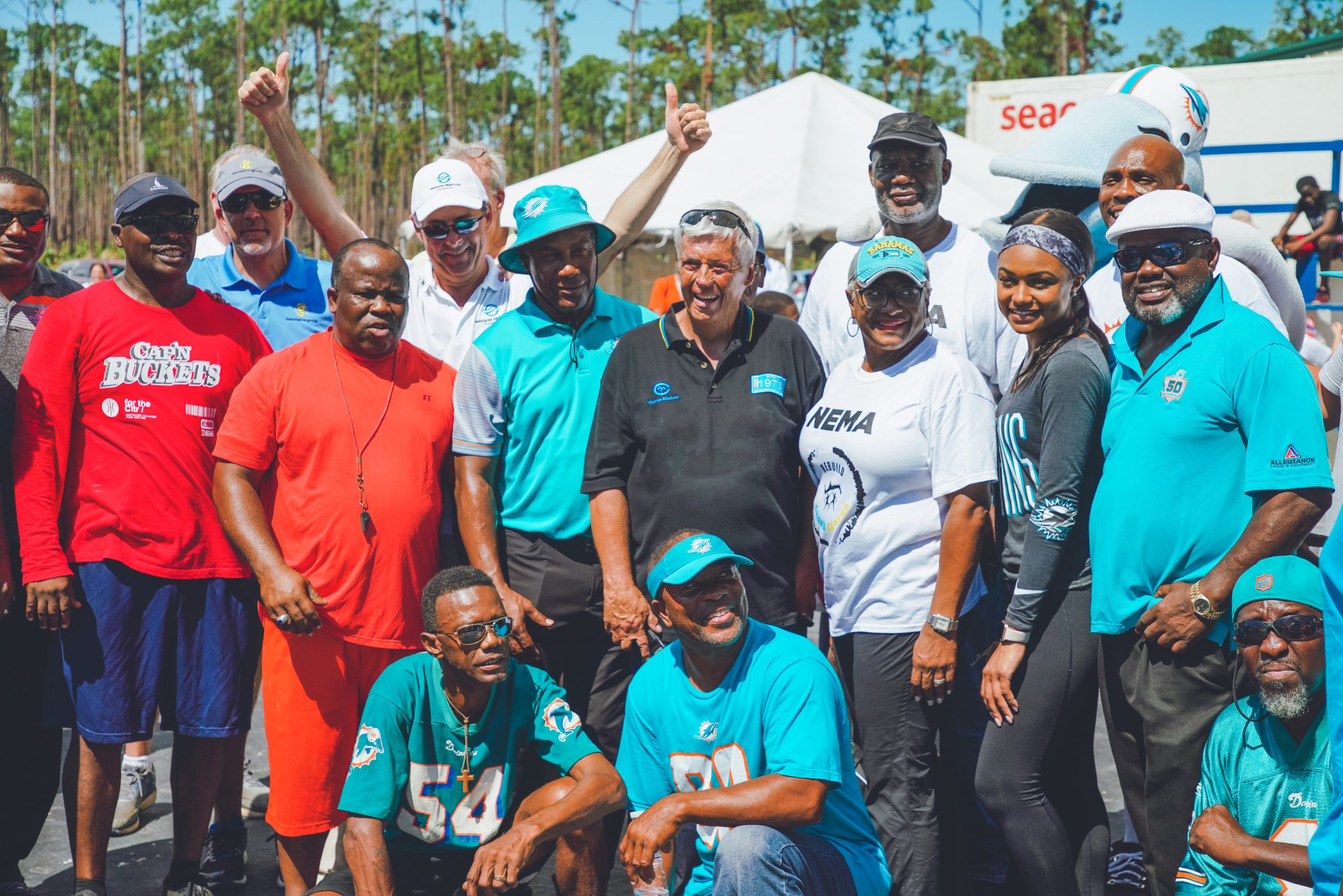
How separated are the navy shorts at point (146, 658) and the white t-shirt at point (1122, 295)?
3.04 m

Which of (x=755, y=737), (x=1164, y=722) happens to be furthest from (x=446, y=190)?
(x=1164, y=722)

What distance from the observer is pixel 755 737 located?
11.0 ft

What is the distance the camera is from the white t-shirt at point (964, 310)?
13.3 ft

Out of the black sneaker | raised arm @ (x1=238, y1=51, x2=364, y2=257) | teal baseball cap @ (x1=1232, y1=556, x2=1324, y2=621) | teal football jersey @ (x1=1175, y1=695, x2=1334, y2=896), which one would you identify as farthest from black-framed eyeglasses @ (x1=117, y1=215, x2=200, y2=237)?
teal football jersey @ (x1=1175, y1=695, x2=1334, y2=896)

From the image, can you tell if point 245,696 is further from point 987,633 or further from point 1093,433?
point 1093,433

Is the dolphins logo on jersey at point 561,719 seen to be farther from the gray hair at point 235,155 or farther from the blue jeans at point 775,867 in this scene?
the gray hair at point 235,155

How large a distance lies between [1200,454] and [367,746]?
2490mm

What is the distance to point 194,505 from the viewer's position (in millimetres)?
4004

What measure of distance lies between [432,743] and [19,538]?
5.20 feet

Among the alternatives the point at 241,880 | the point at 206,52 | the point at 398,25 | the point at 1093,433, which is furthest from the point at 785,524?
the point at 206,52

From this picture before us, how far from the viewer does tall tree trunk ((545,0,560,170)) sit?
99.7 feet

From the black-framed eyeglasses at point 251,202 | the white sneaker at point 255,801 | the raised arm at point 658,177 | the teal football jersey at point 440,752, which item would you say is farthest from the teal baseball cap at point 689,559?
the white sneaker at point 255,801

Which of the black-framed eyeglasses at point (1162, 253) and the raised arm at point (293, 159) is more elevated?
the raised arm at point (293, 159)

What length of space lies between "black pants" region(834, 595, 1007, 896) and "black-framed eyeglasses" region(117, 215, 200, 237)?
8.60ft
